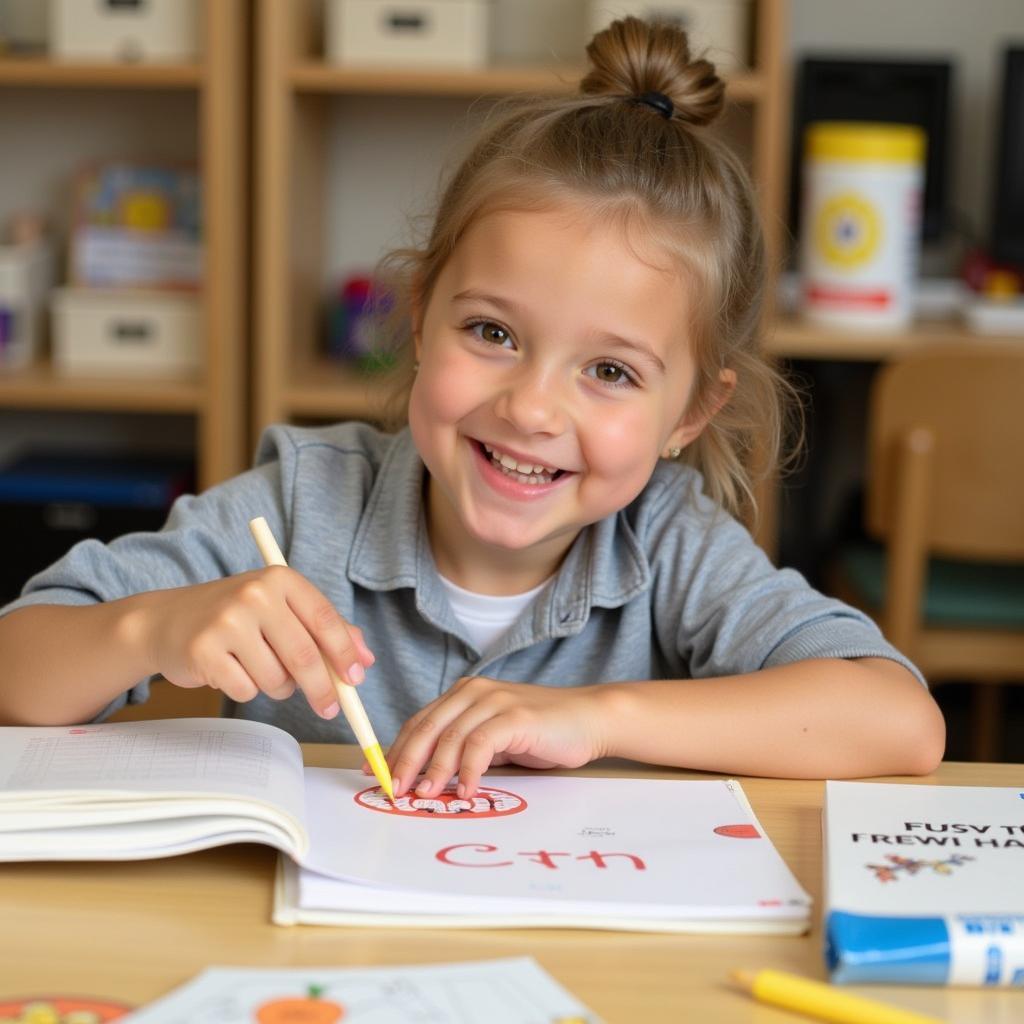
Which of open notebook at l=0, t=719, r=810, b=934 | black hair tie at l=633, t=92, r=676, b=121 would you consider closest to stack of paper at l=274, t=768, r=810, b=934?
open notebook at l=0, t=719, r=810, b=934

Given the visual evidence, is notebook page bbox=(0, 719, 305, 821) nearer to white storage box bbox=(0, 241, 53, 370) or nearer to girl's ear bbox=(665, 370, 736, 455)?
girl's ear bbox=(665, 370, 736, 455)

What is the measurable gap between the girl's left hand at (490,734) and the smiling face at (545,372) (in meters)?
0.19

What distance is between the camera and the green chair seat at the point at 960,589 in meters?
1.91

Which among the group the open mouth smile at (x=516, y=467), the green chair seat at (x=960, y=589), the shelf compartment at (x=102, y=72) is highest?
the shelf compartment at (x=102, y=72)

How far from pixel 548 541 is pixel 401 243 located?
42.3 inches

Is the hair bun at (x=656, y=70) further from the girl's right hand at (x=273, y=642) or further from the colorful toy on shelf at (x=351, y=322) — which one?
the colorful toy on shelf at (x=351, y=322)

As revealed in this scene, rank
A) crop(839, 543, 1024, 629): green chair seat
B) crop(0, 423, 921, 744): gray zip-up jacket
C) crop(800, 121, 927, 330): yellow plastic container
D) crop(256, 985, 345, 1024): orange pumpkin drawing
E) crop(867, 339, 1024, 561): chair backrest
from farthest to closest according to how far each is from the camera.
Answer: crop(800, 121, 927, 330): yellow plastic container, crop(839, 543, 1024, 629): green chair seat, crop(867, 339, 1024, 561): chair backrest, crop(0, 423, 921, 744): gray zip-up jacket, crop(256, 985, 345, 1024): orange pumpkin drawing

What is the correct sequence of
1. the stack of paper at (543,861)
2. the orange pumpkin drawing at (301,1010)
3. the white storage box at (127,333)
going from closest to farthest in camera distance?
the orange pumpkin drawing at (301,1010)
the stack of paper at (543,861)
the white storage box at (127,333)

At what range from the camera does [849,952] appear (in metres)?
0.58

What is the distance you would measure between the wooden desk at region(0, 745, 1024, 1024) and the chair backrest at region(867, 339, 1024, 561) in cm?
123

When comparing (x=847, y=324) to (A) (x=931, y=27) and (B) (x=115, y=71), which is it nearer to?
(A) (x=931, y=27)

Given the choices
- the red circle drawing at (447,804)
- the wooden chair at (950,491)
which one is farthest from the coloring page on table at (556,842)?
the wooden chair at (950,491)

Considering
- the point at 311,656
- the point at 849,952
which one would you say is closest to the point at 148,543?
the point at 311,656

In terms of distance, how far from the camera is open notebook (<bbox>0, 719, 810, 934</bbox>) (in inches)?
24.8
